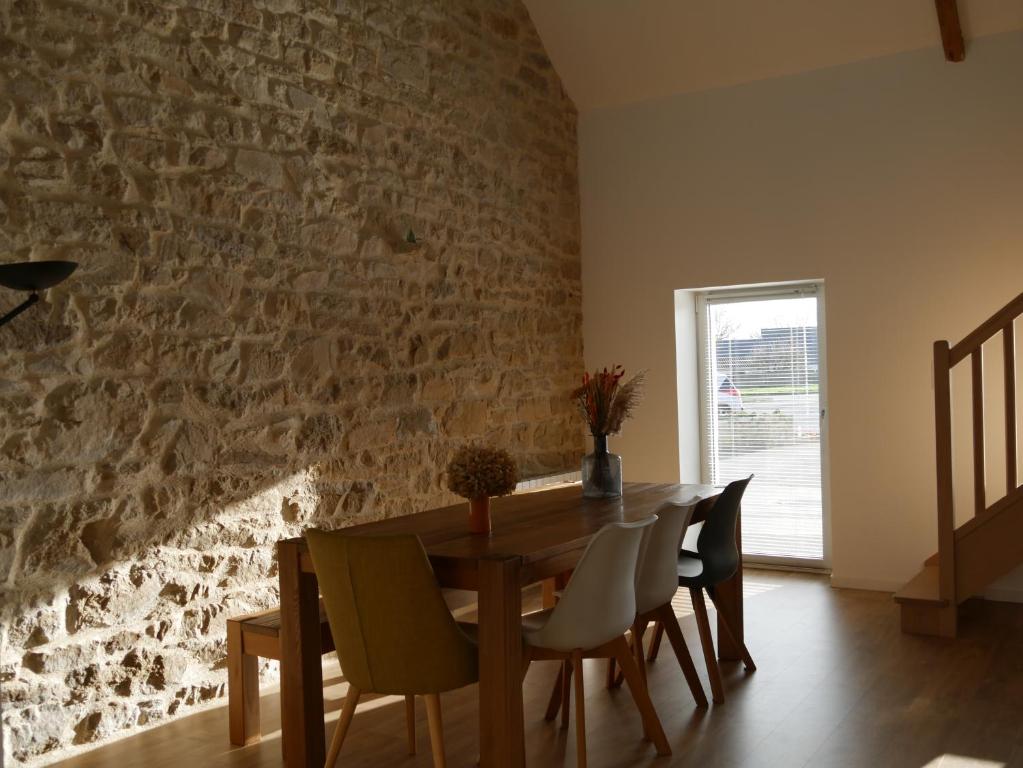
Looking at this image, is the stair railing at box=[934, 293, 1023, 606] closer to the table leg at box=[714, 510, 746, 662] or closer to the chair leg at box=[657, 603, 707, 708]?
the table leg at box=[714, 510, 746, 662]

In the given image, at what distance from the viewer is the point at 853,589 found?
19.0ft

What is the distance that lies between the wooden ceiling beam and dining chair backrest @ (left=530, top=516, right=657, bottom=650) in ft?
12.4

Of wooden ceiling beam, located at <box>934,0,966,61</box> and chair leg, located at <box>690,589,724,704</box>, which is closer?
chair leg, located at <box>690,589,724,704</box>

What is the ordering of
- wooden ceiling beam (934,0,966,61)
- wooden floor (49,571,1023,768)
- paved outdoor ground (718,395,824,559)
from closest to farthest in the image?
1. wooden floor (49,571,1023,768)
2. wooden ceiling beam (934,0,966,61)
3. paved outdoor ground (718,395,824,559)

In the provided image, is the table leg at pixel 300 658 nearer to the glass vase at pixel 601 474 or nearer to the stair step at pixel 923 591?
the glass vase at pixel 601 474

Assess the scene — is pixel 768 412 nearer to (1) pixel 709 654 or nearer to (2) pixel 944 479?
(2) pixel 944 479

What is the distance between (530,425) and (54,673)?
3362mm

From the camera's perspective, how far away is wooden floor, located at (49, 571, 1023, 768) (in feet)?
10.8

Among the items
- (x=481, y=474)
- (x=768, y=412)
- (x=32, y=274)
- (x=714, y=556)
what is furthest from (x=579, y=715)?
(x=768, y=412)

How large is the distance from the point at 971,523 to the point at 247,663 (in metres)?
3.42

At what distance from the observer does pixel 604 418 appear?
397cm

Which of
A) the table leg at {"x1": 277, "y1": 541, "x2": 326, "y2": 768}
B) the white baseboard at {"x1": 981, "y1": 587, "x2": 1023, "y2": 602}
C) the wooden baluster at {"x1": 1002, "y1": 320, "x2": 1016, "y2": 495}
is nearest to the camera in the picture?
the table leg at {"x1": 277, "y1": 541, "x2": 326, "y2": 768}

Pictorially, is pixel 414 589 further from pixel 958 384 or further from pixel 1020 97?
pixel 1020 97

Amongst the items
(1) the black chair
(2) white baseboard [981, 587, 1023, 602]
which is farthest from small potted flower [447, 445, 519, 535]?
(2) white baseboard [981, 587, 1023, 602]
